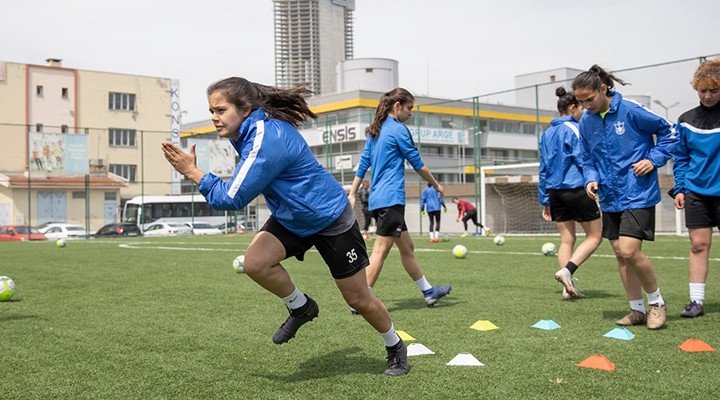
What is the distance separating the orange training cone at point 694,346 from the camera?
4.43 metres

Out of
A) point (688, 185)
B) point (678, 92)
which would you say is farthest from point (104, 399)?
point (678, 92)

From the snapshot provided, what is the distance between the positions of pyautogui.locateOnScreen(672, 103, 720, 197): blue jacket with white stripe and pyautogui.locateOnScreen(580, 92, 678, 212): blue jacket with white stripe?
0.43 m

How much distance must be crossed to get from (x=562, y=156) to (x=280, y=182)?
167 inches

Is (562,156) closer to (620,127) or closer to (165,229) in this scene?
(620,127)

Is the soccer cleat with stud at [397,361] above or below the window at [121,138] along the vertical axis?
below

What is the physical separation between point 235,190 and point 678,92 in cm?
2122

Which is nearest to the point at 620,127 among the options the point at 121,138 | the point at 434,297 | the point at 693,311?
the point at 693,311

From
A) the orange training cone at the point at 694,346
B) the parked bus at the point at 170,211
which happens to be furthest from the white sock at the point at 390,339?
the parked bus at the point at 170,211

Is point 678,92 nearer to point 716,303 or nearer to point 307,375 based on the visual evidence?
point 716,303

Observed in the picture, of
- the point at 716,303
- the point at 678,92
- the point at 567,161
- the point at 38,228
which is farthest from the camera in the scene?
the point at 38,228

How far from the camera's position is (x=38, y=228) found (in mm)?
42062

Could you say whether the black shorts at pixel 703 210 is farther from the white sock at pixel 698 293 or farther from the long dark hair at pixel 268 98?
the long dark hair at pixel 268 98

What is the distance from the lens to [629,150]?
213 inches

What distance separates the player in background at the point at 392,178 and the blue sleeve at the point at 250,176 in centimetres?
279
